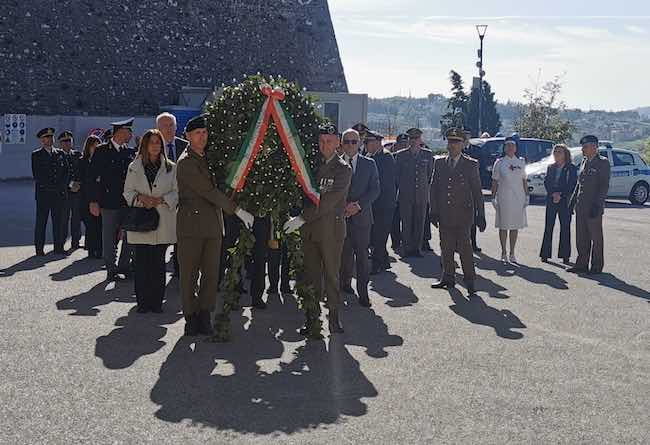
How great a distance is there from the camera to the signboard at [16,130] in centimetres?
2728

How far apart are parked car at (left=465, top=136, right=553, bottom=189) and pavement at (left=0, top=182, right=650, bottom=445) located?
598 inches

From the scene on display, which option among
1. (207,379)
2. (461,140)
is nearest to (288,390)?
(207,379)

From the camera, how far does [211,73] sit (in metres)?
37.8

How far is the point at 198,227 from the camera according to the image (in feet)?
25.4

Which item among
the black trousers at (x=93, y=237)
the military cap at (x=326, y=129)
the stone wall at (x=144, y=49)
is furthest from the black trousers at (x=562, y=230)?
the stone wall at (x=144, y=49)

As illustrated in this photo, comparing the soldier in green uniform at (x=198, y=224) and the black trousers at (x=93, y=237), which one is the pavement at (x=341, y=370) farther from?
the black trousers at (x=93, y=237)

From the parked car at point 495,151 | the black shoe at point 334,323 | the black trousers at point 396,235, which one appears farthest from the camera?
the parked car at point 495,151

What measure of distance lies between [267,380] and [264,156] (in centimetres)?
218

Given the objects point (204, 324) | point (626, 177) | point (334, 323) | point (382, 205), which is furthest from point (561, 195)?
point (626, 177)

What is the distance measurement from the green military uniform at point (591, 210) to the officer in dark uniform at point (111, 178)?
6.29 m

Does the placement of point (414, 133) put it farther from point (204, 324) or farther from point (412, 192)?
point (204, 324)

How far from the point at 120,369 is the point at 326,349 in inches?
70.5

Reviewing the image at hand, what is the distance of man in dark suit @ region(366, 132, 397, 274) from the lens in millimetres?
11805

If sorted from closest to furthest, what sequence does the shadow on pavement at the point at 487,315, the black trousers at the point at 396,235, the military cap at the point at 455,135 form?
the shadow on pavement at the point at 487,315 → the military cap at the point at 455,135 → the black trousers at the point at 396,235
